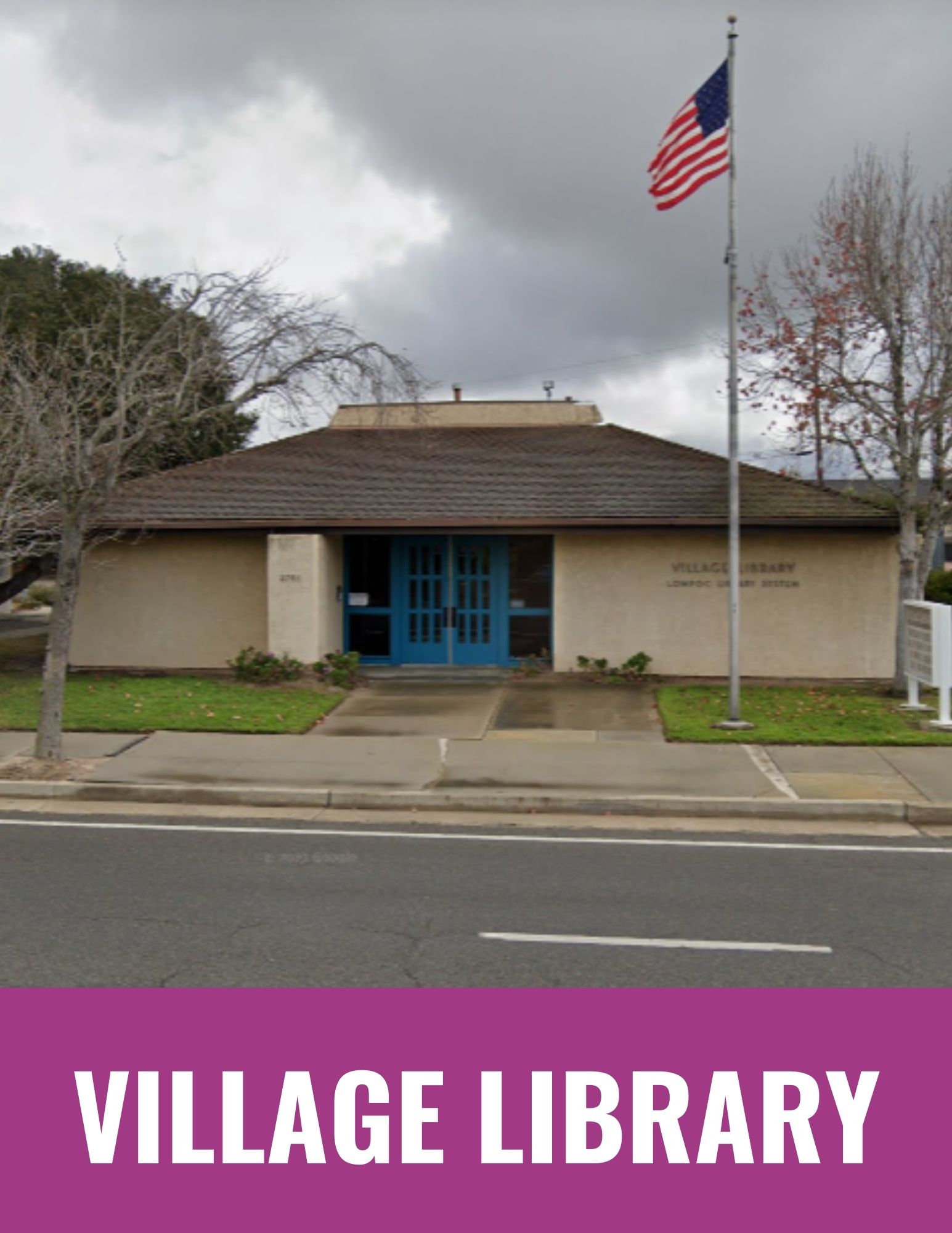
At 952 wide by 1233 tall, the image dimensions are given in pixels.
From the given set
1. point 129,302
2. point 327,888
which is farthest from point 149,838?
point 129,302

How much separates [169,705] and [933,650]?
31.1 ft

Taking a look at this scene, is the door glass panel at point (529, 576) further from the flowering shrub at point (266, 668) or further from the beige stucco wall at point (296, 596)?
the flowering shrub at point (266, 668)

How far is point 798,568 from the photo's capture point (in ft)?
56.2

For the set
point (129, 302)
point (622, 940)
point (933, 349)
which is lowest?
point (622, 940)

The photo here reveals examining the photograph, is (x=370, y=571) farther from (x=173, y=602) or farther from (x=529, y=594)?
(x=173, y=602)

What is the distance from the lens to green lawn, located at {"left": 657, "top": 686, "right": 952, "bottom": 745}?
12266 millimetres

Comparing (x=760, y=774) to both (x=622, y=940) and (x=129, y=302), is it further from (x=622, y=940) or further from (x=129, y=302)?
(x=129, y=302)

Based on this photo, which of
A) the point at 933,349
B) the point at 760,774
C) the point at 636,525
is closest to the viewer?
the point at 760,774

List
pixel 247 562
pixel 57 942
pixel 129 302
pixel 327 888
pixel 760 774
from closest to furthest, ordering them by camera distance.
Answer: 1. pixel 57 942
2. pixel 327 888
3. pixel 760 774
4. pixel 247 562
5. pixel 129 302

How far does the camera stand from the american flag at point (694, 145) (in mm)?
12938

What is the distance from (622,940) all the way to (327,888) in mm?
2038

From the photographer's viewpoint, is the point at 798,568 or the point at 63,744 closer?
the point at 63,744

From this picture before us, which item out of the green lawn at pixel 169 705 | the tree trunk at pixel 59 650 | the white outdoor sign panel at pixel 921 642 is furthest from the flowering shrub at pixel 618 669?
the tree trunk at pixel 59 650

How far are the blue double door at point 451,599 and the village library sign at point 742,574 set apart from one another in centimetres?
292
